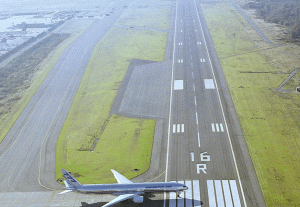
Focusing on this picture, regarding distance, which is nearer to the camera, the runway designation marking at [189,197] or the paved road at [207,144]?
the runway designation marking at [189,197]

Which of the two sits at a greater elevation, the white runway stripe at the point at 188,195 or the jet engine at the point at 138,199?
the jet engine at the point at 138,199

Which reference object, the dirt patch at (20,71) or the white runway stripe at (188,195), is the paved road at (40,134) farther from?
the white runway stripe at (188,195)

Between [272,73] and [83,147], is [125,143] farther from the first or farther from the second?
[272,73]

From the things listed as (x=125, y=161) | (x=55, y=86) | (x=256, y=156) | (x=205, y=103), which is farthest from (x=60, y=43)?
(x=256, y=156)

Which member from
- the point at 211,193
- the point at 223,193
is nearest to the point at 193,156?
the point at 211,193

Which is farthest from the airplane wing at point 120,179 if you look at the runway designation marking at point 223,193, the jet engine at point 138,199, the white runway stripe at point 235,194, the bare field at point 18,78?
the bare field at point 18,78

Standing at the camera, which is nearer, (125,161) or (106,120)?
(125,161)
